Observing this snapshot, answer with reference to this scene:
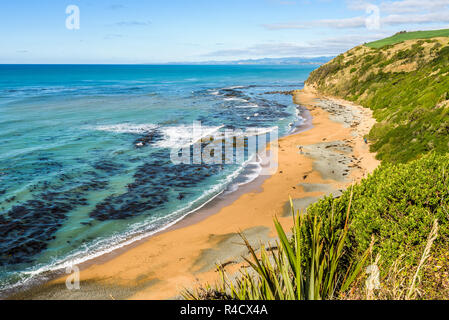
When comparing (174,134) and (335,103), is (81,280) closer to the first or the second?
(174,134)

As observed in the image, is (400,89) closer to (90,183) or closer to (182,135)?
(182,135)

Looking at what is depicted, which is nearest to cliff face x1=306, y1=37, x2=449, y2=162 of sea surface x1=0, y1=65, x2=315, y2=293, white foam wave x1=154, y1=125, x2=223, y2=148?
sea surface x1=0, y1=65, x2=315, y2=293

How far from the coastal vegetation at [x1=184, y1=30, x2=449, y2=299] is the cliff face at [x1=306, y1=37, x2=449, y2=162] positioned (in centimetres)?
15

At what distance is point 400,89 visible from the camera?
1438 inches

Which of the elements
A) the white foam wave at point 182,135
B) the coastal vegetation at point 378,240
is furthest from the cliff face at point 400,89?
the white foam wave at point 182,135

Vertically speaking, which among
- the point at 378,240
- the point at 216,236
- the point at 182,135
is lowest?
the point at 216,236

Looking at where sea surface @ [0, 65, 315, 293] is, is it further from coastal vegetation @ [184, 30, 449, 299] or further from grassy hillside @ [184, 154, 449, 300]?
grassy hillside @ [184, 154, 449, 300]

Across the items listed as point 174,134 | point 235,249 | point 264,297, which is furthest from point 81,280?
point 174,134

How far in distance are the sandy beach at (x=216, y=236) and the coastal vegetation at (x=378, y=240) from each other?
1054mm

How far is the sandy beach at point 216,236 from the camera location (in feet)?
34.8

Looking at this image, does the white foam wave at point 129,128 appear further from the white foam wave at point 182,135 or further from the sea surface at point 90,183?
the white foam wave at point 182,135

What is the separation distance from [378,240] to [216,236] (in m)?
7.77

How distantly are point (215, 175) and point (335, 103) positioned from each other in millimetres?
36851

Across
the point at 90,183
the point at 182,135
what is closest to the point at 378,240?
the point at 90,183
